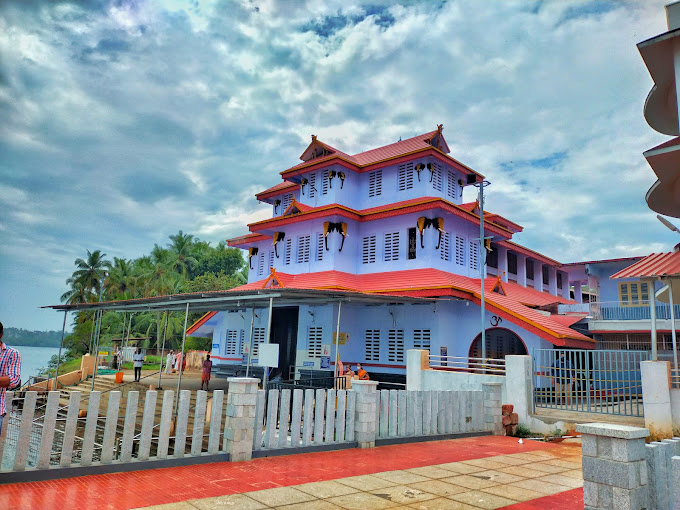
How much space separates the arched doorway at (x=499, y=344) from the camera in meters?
20.8

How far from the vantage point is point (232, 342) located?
27172mm

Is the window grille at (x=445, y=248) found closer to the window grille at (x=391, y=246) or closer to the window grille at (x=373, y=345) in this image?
the window grille at (x=391, y=246)

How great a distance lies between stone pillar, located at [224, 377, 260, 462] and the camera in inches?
325

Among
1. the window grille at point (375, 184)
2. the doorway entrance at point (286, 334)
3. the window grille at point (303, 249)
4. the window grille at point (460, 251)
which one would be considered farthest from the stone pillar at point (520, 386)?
the window grille at point (303, 249)

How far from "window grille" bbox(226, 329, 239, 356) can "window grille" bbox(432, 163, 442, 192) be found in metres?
13.1

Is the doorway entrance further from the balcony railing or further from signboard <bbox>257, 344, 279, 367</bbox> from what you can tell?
the balcony railing

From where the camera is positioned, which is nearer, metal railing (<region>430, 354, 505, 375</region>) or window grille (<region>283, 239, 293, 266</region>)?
metal railing (<region>430, 354, 505, 375</region>)

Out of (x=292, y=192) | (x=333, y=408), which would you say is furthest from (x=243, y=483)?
(x=292, y=192)

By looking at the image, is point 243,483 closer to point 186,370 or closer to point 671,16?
point 671,16

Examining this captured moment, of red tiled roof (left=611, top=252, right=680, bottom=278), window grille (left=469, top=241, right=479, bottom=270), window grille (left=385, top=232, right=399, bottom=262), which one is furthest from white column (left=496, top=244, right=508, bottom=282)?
red tiled roof (left=611, top=252, right=680, bottom=278)

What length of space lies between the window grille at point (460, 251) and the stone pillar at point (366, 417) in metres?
13.9

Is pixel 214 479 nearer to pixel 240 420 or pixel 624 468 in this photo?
pixel 240 420

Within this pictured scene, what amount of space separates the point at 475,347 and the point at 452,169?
878 cm

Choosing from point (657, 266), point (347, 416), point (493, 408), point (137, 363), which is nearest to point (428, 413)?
point (347, 416)
